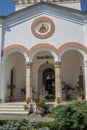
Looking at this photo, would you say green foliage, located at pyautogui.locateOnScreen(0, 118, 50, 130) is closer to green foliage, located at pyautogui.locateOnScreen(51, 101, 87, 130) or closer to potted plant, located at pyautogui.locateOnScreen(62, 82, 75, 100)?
green foliage, located at pyautogui.locateOnScreen(51, 101, 87, 130)

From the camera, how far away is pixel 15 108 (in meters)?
14.6

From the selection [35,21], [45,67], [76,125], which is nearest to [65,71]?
[45,67]

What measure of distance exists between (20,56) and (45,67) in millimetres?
2480

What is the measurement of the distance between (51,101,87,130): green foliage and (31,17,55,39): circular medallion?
27.0 ft

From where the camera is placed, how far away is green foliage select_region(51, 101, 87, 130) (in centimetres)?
766

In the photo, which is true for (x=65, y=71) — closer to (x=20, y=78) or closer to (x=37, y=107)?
(x=20, y=78)

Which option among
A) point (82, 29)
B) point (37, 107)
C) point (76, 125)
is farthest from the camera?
point (82, 29)

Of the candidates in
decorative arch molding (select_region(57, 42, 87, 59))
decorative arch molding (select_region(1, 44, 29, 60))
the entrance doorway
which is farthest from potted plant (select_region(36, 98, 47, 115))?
the entrance doorway

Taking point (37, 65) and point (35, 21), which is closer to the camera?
point (35, 21)

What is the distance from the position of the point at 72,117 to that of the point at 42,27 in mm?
9357

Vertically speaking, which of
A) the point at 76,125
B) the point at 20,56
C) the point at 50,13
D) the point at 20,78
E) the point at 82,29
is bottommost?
the point at 76,125

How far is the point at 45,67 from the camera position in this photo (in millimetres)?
18750

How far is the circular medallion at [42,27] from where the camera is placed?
15.6m

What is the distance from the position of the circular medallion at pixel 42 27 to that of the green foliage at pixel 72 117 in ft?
27.0
